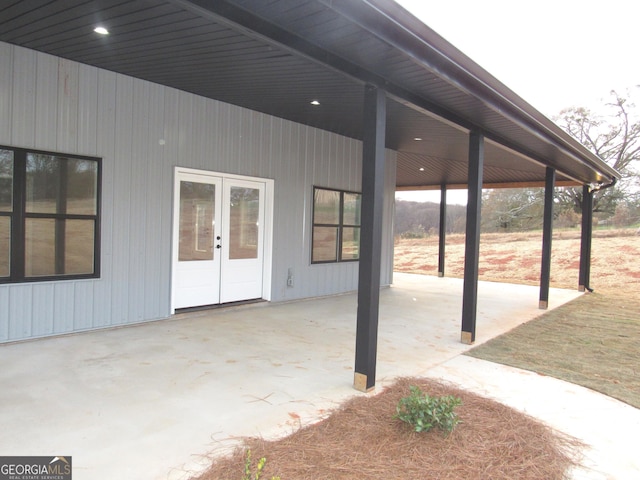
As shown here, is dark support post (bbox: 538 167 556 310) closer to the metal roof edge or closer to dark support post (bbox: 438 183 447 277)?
the metal roof edge

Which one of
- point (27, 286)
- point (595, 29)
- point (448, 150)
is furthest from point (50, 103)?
point (595, 29)

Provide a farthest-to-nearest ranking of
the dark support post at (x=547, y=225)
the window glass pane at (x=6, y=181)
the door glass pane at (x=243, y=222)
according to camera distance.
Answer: the dark support post at (x=547, y=225) → the door glass pane at (x=243, y=222) → the window glass pane at (x=6, y=181)

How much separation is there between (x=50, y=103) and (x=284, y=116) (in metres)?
3.13

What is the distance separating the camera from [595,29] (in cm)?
2341

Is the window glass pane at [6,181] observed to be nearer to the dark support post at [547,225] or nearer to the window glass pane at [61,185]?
the window glass pane at [61,185]

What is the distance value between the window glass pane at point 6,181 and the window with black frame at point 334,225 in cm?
435

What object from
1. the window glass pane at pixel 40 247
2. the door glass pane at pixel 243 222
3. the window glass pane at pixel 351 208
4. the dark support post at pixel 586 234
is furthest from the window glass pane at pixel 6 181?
the dark support post at pixel 586 234

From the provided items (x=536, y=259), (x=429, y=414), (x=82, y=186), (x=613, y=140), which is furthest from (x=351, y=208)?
(x=613, y=140)

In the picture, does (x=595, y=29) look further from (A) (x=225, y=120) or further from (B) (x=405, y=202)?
(A) (x=225, y=120)

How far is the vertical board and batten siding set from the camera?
4078 millimetres

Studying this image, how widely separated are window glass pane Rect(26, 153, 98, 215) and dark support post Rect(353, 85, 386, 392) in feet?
10.3

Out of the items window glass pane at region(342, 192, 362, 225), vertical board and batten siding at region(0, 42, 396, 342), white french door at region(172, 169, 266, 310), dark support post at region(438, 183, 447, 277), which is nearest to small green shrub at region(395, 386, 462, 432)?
vertical board and batten siding at region(0, 42, 396, 342)

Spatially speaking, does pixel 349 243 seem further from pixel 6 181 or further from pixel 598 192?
pixel 598 192

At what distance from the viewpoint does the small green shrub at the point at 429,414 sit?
2438 millimetres
